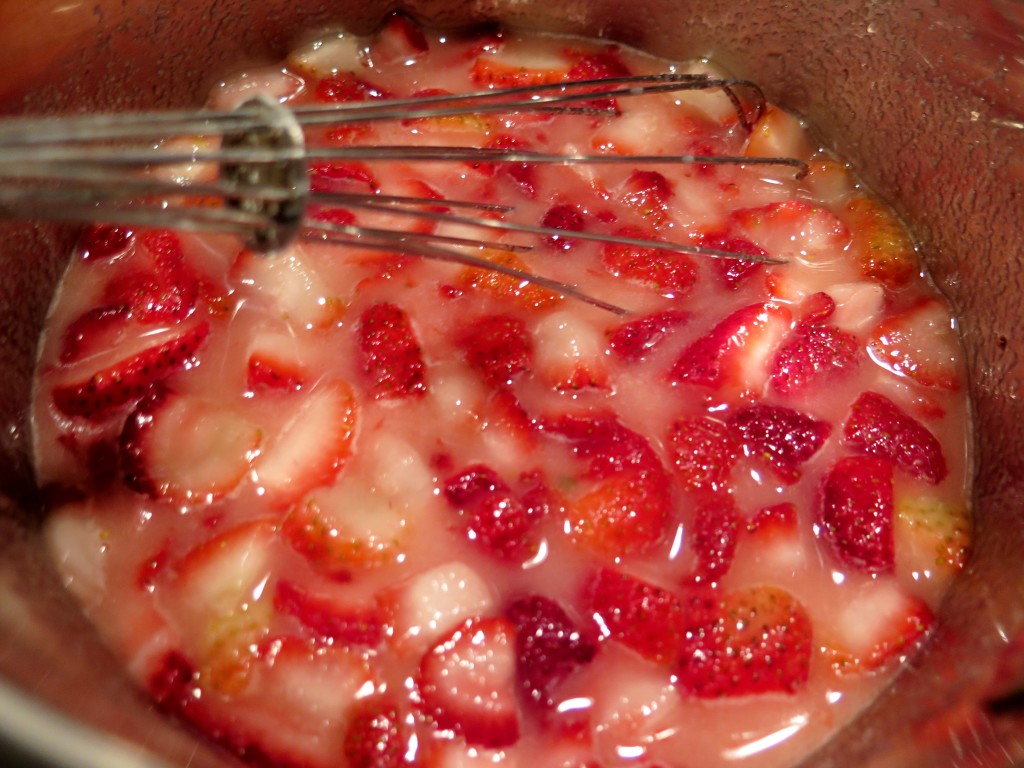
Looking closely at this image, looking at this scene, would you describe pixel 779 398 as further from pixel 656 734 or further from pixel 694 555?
pixel 656 734

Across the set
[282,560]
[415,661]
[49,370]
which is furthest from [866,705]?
[49,370]

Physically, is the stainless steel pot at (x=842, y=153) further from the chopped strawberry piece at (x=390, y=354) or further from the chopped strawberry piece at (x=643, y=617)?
the chopped strawberry piece at (x=390, y=354)

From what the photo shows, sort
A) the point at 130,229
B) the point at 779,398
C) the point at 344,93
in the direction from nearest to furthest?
1. the point at 779,398
2. the point at 130,229
3. the point at 344,93

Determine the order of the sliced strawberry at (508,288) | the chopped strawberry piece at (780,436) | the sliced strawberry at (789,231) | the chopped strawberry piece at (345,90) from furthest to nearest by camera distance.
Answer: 1. the chopped strawberry piece at (345,90)
2. the sliced strawberry at (789,231)
3. the sliced strawberry at (508,288)
4. the chopped strawberry piece at (780,436)

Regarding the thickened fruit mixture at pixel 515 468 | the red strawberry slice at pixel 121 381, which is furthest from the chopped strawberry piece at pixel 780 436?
the red strawberry slice at pixel 121 381

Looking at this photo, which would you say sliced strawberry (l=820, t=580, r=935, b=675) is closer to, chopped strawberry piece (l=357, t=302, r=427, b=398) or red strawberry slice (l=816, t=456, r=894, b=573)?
red strawberry slice (l=816, t=456, r=894, b=573)

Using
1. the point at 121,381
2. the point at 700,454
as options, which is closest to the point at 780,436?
the point at 700,454

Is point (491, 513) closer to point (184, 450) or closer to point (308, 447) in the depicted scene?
point (308, 447)
